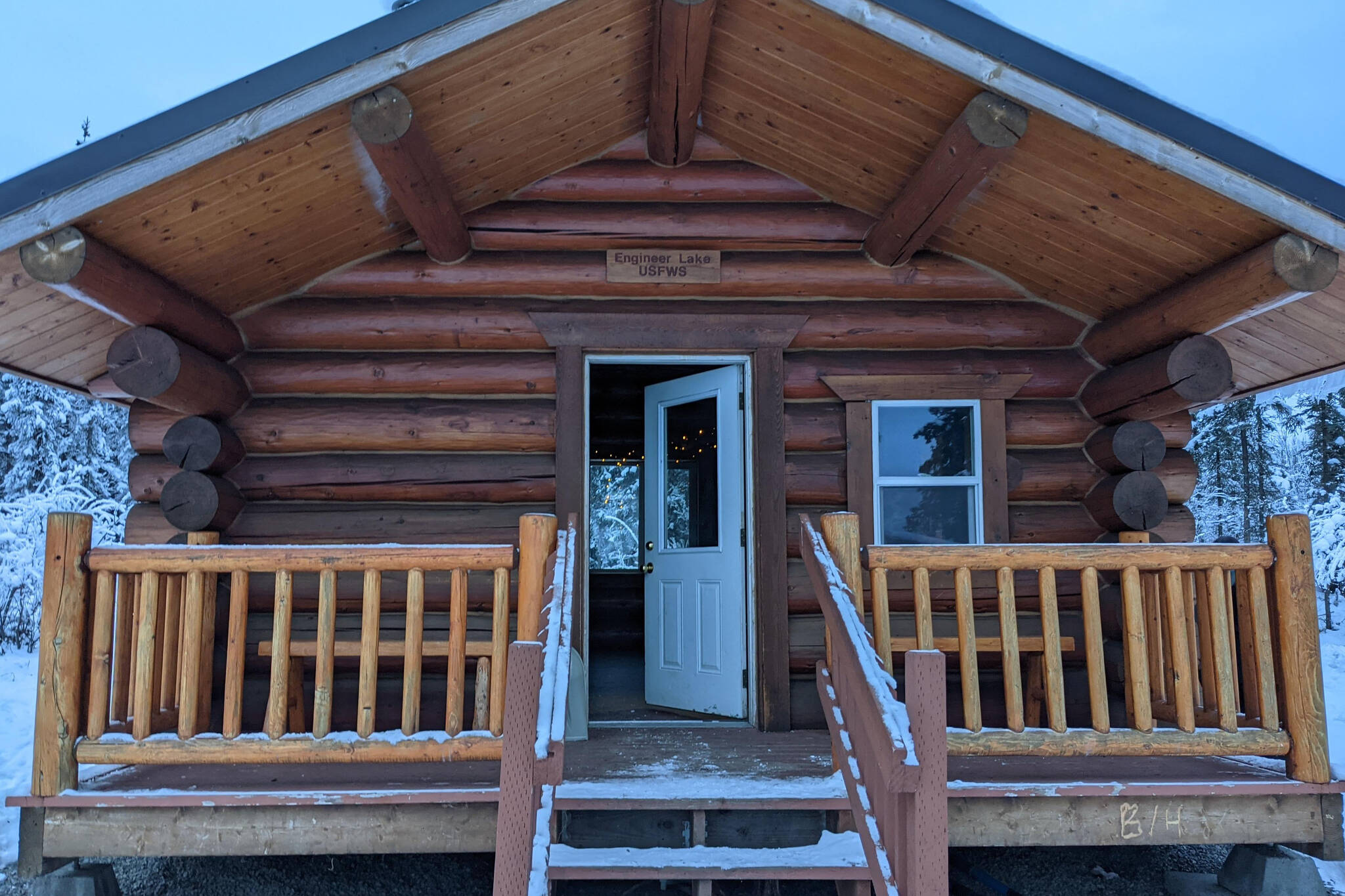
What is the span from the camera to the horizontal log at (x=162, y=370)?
473cm

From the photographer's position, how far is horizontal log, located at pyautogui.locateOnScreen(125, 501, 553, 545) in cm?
573

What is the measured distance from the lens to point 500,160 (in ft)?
17.9

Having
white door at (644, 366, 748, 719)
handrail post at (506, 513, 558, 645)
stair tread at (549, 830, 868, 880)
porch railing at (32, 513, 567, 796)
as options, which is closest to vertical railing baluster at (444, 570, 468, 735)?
porch railing at (32, 513, 567, 796)

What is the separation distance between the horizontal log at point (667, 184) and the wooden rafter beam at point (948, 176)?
0.66m

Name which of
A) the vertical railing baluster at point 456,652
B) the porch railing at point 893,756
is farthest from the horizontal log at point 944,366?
the vertical railing baluster at point 456,652

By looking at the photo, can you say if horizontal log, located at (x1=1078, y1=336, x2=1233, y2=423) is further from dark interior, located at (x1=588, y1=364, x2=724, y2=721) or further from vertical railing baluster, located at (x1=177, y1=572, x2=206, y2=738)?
vertical railing baluster, located at (x1=177, y1=572, x2=206, y2=738)

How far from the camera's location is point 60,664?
3.93 metres

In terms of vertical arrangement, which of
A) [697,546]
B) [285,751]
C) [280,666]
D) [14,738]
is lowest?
[14,738]

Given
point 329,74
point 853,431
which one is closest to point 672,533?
point 853,431

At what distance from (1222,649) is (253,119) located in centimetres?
487

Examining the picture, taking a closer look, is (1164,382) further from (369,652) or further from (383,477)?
(383,477)

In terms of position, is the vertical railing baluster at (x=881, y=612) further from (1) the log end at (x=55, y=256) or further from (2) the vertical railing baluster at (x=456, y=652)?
(1) the log end at (x=55, y=256)

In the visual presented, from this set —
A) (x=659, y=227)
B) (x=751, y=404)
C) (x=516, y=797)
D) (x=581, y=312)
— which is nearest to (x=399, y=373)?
(x=581, y=312)

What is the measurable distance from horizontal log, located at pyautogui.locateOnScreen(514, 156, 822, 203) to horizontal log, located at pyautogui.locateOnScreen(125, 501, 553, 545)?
2.05 meters
